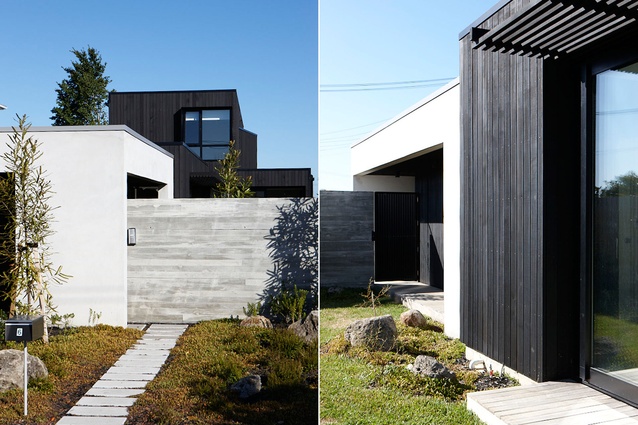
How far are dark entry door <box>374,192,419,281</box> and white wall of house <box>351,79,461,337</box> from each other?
0.97 m

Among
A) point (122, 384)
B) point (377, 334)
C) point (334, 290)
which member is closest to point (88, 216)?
point (122, 384)

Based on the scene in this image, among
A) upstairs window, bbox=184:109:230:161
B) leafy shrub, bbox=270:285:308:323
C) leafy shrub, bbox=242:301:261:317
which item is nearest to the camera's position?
leafy shrub, bbox=270:285:308:323

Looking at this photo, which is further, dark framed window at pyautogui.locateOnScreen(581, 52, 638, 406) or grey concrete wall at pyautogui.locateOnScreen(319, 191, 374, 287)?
grey concrete wall at pyautogui.locateOnScreen(319, 191, 374, 287)

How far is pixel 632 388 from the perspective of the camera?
8.45 feet

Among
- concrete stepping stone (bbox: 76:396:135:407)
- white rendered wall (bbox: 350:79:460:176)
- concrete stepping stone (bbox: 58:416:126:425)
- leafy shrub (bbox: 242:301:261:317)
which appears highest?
white rendered wall (bbox: 350:79:460:176)

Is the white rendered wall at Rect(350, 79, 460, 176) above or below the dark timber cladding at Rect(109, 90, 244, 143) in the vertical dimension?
below

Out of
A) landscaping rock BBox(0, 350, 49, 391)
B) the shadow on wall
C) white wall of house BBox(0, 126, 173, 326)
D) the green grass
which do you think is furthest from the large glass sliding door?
white wall of house BBox(0, 126, 173, 326)

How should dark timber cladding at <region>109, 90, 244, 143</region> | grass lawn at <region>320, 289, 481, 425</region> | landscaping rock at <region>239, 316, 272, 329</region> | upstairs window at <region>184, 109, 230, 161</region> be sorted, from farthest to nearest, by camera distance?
dark timber cladding at <region>109, 90, 244, 143</region>
upstairs window at <region>184, 109, 230, 161</region>
landscaping rock at <region>239, 316, 272, 329</region>
grass lawn at <region>320, 289, 481, 425</region>

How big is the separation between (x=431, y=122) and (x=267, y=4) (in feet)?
26.5

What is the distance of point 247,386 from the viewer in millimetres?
3350

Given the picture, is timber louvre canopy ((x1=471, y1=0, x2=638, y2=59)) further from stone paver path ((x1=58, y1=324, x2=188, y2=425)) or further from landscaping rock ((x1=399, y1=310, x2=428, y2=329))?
stone paver path ((x1=58, y1=324, x2=188, y2=425))

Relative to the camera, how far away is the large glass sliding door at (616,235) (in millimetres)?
2582

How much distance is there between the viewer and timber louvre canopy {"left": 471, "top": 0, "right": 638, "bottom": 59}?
7.89 feet

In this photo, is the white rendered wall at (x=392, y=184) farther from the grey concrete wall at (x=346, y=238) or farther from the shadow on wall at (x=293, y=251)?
the shadow on wall at (x=293, y=251)
